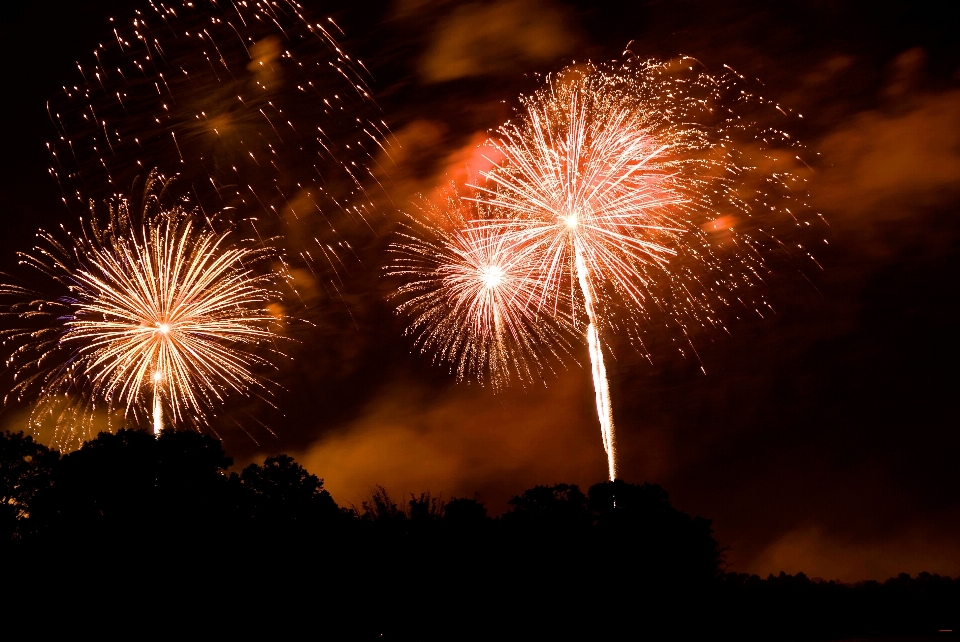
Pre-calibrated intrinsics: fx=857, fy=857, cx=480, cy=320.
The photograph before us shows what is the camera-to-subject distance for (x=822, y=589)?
66.2 meters

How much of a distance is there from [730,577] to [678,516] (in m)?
4.49

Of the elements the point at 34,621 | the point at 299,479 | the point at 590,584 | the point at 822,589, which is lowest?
the point at 34,621

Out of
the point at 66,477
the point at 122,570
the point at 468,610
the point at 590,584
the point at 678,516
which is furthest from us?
the point at 678,516

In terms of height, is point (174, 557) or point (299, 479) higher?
point (299, 479)

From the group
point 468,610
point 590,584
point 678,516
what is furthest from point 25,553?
point 678,516

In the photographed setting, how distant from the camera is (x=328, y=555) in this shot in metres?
30.7

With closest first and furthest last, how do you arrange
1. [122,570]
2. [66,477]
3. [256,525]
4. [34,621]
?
[34,621], [122,570], [66,477], [256,525]

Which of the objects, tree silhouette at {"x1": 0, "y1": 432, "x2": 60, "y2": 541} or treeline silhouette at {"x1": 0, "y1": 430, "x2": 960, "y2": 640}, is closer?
treeline silhouette at {"x1": 0, "y1": 430, "x2": 960, "y2": 640}

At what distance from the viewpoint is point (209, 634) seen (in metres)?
24.7

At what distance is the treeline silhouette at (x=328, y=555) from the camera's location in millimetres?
24750

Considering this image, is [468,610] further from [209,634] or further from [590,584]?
[209,634]

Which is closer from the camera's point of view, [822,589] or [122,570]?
[122,570]

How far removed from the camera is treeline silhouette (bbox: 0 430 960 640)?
2475cm

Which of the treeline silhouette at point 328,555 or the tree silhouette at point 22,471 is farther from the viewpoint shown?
the tree silhouette at point 22,471
